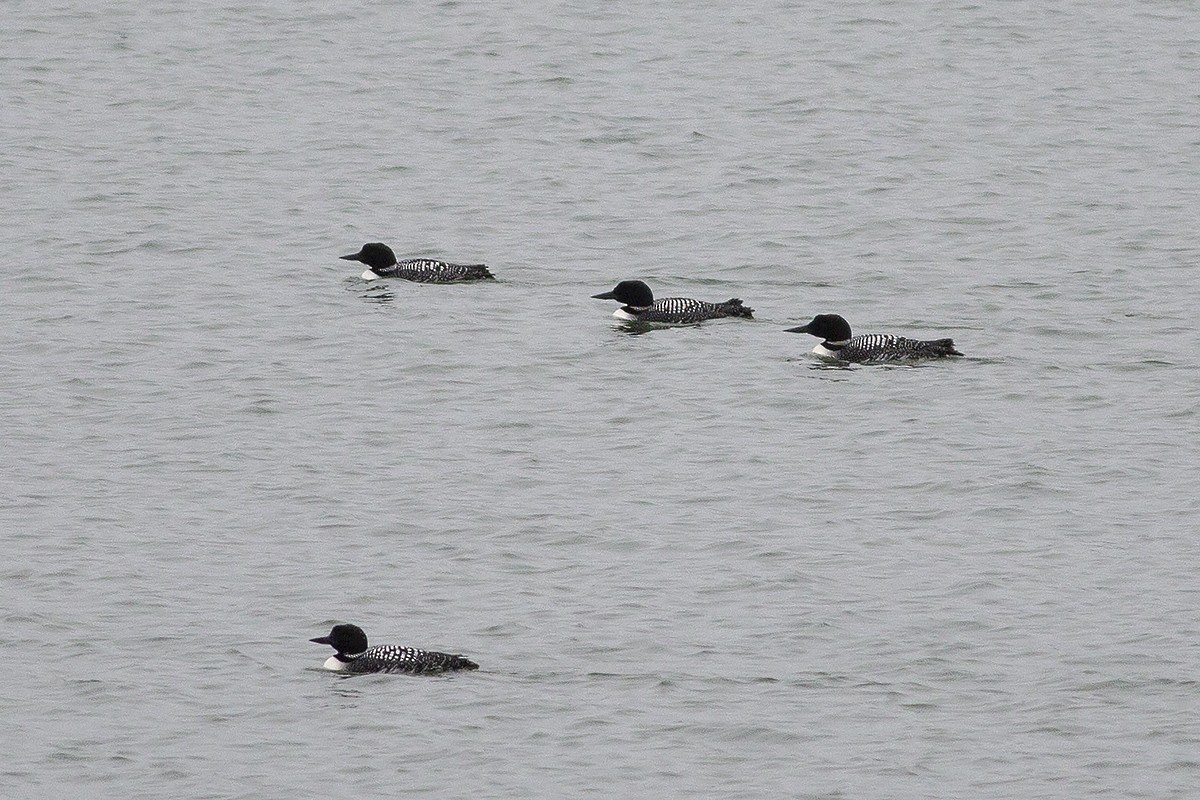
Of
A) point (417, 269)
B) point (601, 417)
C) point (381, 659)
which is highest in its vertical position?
point (417, 269)

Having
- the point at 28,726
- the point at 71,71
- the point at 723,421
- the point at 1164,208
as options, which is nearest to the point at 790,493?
the point at 723,421

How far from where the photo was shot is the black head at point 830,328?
1836 centimetres

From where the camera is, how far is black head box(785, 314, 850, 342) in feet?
60.2

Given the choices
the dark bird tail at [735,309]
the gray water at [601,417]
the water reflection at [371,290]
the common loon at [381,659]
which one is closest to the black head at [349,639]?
the common loon at [381,659]

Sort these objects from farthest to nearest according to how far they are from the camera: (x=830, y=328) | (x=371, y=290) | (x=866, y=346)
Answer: (x=371, y=290), (x=830, y=328), (x=866, y=346)

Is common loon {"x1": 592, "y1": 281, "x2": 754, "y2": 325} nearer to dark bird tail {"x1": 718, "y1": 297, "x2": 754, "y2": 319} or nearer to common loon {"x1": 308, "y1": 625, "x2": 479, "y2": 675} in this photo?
dark bird tail {"x1": 718, "y1": 297, "x2": 754, "y2": 319}

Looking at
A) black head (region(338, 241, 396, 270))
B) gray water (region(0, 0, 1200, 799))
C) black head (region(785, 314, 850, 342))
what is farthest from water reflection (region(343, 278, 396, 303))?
black head (region(785, 314, 850, 342))

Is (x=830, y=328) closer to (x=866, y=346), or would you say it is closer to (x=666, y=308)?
(x=866, y=346)

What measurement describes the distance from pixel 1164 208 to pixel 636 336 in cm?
719

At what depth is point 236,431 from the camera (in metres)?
16.8

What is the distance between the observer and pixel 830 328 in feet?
60.3

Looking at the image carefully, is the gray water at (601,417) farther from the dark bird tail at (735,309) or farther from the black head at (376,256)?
the black head at (376,256)

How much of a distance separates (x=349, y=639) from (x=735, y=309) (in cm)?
806

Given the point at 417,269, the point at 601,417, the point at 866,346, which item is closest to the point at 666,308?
the point at 866,346
